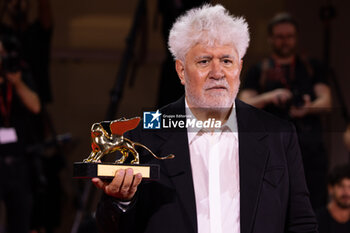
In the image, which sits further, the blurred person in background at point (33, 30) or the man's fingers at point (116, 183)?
the blurred person in background at point (33, 30)

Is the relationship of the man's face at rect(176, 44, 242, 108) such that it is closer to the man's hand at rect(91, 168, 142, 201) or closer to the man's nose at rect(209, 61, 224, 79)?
the man's nose at rect(209, 61, 224, 79)

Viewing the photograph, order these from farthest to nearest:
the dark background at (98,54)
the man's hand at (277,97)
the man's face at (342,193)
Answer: the dark background at (98,54) → the man's face at (342,193) → the man's hand at (277,97)

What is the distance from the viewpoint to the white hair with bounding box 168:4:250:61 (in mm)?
1176

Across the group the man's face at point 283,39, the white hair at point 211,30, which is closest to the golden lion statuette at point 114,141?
the white hair at point 211,30

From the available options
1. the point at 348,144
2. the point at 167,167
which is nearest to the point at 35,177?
the point at 348,144

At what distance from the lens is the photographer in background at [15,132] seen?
2.30 metres

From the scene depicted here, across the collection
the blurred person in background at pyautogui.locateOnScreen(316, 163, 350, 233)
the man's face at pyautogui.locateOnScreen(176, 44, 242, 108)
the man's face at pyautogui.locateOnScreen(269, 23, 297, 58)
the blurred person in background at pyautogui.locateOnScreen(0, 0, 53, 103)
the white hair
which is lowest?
the blurred person in background at pyautogui.locateOnScreen(316, 163, 350, 233)

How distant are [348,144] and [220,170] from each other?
1.24 meters

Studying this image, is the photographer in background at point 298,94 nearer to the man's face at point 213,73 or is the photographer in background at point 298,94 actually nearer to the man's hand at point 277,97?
the man's hand at point 277,97

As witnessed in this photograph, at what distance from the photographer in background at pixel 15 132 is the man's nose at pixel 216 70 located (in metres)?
1.38

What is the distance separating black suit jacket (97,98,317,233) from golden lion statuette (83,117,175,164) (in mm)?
72

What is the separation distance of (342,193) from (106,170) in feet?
A: 5.32

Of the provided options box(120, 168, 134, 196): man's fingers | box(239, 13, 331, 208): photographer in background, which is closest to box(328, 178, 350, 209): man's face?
box(239, 13, 331, 208): photographer in background

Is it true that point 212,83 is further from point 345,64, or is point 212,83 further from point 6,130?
point 345,64
